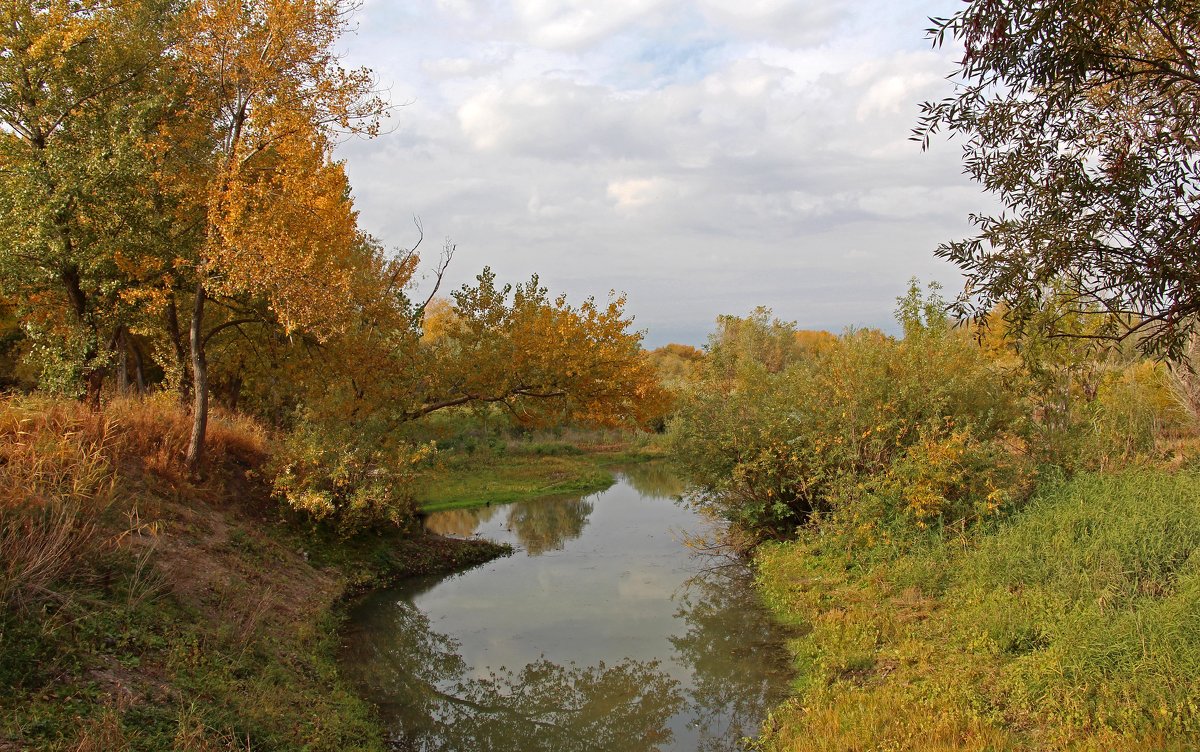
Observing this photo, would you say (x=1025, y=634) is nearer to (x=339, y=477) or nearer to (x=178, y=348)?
(x=339, y=477)

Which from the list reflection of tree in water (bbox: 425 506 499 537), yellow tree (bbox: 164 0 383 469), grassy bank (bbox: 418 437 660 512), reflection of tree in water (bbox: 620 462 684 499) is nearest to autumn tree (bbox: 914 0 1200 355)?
yellow tree (bbox: 164 0 383 469)

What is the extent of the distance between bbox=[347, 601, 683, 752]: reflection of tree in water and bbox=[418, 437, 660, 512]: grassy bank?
6.59 metres

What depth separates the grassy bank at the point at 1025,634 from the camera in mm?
6594

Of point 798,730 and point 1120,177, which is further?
point 798,730

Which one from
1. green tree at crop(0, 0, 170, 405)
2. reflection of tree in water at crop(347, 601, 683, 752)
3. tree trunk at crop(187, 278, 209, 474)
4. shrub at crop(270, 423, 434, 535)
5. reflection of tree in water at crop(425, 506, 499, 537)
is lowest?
reflection of tree in water at crop(347, 601, 683, 752)

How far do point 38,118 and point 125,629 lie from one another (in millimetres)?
10196

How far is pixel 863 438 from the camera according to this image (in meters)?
13.6

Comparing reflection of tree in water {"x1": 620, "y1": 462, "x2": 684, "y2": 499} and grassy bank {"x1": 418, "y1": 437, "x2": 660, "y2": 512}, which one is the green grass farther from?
reflection of tree in water {"x1": 620, "y1": 462, "x2": 684, "y2": 499}

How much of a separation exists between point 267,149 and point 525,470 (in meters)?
21.6

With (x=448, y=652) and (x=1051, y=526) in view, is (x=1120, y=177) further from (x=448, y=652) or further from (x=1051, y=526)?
(x=448, y=652)

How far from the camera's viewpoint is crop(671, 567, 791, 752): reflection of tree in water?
9102mm

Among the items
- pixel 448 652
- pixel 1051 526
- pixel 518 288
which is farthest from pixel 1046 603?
pixel 518 288

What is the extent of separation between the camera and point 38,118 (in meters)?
12.8

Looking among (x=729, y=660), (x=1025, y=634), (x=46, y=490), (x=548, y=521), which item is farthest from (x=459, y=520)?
(x=1025, y=634)
